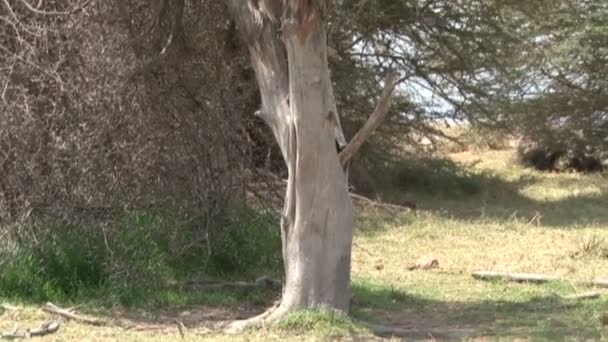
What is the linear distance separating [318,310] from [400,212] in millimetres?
7625

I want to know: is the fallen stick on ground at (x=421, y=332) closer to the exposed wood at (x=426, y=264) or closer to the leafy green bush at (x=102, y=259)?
the leafy green bush at (x=102, y=259)

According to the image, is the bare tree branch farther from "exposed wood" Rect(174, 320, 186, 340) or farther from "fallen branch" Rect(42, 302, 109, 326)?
"exposed wood" Rect(174, 320, 186, 340)

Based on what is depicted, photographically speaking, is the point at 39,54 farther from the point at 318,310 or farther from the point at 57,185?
the point at 318,310

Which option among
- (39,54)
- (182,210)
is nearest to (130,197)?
(182,210)

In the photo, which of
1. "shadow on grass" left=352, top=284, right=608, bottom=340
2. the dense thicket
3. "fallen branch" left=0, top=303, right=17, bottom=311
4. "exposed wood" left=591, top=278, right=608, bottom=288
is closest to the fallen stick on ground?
"shadow on grass" left=352, top=284, right=608, bottom=340

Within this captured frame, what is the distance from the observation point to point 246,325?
7.04m

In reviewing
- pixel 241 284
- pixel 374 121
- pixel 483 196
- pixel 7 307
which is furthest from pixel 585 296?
pixel 483 196

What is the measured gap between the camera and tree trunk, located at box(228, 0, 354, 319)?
271 inches

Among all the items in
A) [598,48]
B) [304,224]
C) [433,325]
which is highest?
[598,48]

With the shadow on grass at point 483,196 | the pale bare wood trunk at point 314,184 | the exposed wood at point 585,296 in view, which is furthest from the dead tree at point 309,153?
the shadow on grass at point 483,196

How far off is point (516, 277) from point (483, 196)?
8179 mm

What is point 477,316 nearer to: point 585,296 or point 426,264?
point 585,296

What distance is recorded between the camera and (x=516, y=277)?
9570 mm

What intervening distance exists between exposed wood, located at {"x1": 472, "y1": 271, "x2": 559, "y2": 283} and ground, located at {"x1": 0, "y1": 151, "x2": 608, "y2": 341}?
10 cm
